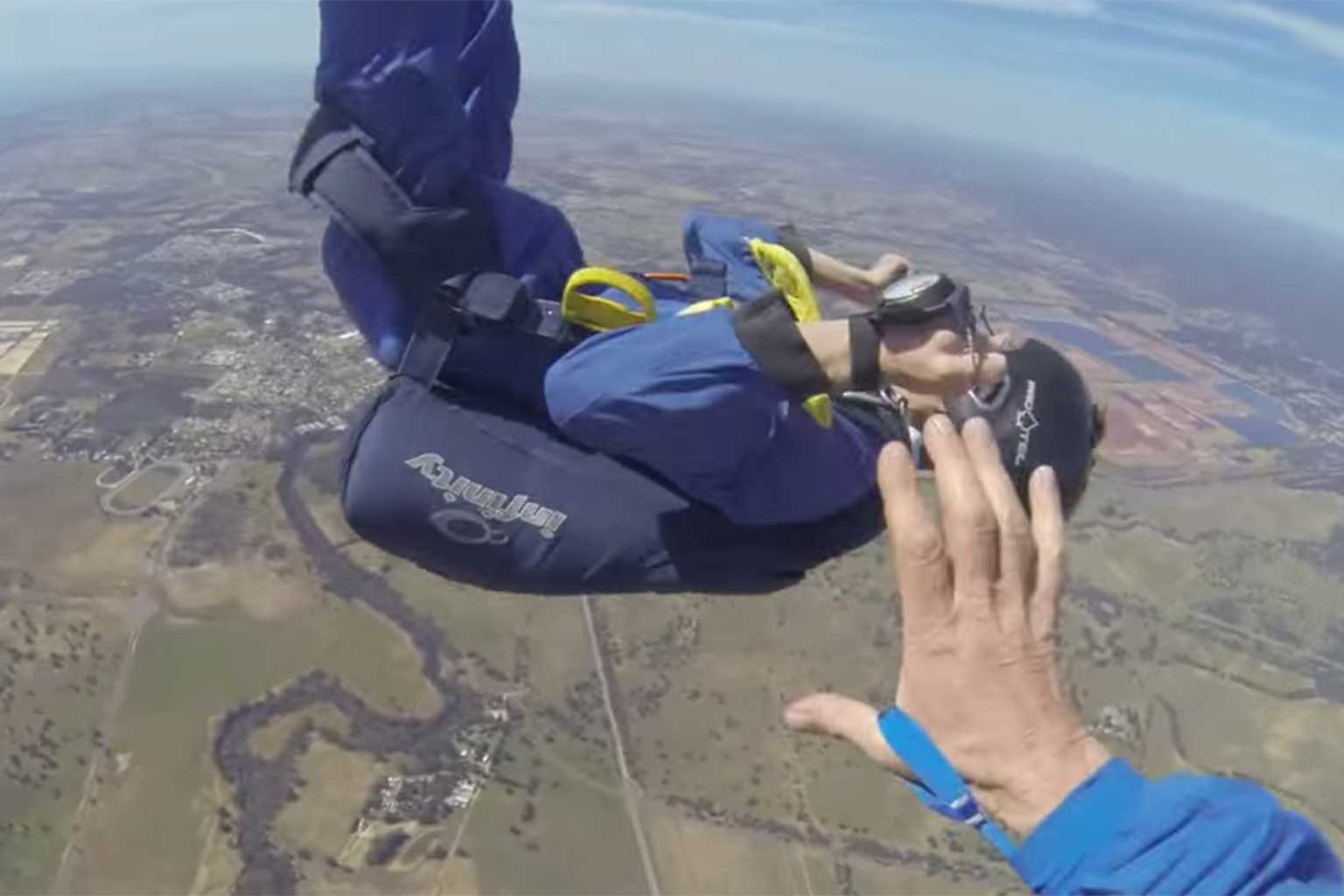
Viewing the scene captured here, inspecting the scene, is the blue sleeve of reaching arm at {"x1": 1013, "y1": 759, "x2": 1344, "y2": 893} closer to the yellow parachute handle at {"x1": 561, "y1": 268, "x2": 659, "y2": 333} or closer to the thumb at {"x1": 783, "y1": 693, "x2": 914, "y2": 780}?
the thumb at {"x1": 783, "y1": 693, "x2": 914, "y2": 780}

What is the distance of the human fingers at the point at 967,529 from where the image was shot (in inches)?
49.9

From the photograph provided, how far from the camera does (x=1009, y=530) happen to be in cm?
129

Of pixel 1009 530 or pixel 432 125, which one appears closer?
pixel 1009 530

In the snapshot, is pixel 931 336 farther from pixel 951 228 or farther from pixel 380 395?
pixel 951 228

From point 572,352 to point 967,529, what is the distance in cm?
113

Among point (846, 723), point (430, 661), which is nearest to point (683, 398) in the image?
point (846, 723)

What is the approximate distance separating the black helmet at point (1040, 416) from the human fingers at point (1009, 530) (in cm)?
86

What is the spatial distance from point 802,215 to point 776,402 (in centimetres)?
4700

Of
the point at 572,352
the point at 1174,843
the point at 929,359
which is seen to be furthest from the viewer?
the point at 572,352

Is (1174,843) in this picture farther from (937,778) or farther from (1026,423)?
(1026,423)

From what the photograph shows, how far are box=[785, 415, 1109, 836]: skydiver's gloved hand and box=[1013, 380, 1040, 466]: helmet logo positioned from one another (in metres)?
0.97

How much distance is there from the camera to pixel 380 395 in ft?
8.68

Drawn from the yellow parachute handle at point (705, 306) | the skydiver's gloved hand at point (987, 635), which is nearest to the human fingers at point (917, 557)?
the skydiver's gloved hand at point (987, 635)

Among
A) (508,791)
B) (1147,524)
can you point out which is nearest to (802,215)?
(1147,524)
